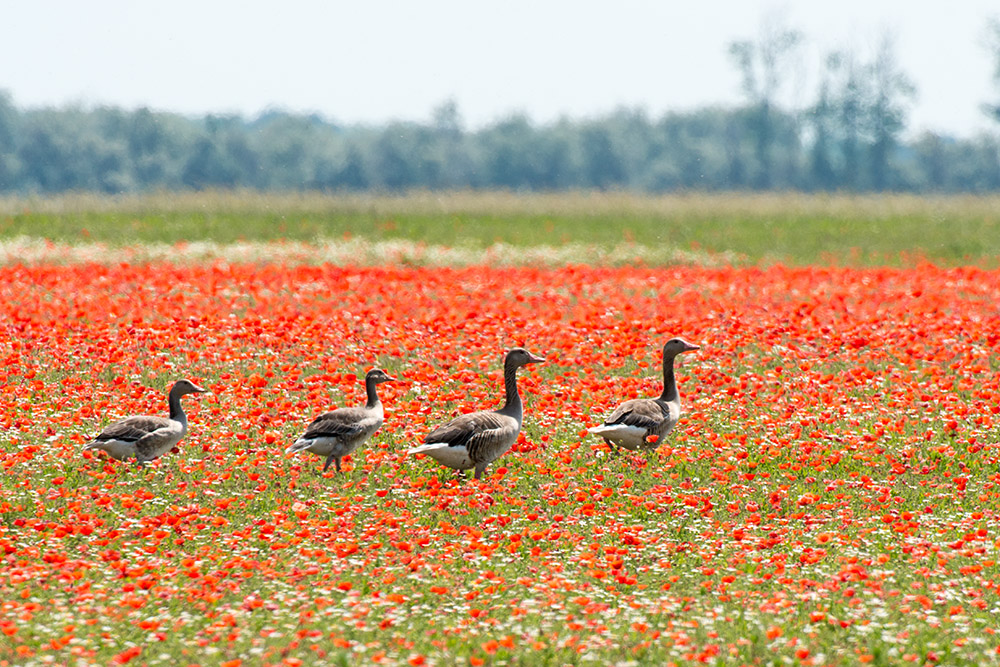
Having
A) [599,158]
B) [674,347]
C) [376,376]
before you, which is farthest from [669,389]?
[599,158]

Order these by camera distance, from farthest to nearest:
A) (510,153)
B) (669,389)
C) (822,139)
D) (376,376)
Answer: (510,153)
(822,139)
(669,389)
(376,376)

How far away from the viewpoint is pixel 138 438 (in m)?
12.5

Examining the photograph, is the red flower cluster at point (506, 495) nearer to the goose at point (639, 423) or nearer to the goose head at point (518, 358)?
the goose at point (639, 423)

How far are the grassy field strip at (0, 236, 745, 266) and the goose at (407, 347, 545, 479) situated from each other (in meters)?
23.3

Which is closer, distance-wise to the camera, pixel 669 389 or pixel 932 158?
pixel 669 389

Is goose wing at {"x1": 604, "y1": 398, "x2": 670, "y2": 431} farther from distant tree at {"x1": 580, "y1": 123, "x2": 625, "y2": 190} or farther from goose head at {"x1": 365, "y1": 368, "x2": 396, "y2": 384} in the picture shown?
distant tree at {"x1": 580, "y1": 123, "x2": 625, "y2": 190}

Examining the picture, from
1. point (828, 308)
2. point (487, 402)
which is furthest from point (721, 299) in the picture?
point (487, 402)

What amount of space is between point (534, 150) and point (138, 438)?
136364 mm

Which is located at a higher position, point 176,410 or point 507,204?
point 507,204

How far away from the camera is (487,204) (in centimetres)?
5112

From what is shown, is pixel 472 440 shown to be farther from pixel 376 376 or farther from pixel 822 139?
pixel 822 139

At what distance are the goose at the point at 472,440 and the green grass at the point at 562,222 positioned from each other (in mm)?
28029

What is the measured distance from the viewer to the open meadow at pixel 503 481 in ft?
28.1

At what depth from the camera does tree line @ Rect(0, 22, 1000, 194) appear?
108562 millimetres
